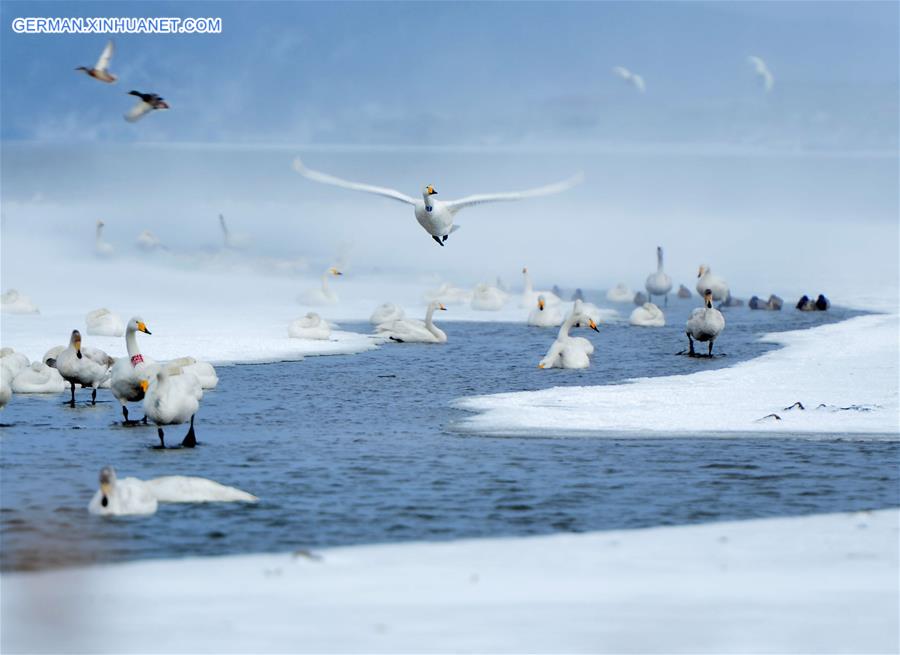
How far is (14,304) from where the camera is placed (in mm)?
34094

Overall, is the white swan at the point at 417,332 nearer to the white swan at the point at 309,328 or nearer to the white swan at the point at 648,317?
the white swan at the point at 309,328

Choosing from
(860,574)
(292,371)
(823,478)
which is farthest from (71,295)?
(860,574)

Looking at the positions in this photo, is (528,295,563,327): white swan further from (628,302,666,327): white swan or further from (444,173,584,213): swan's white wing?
(444,173,584,213): swan's white wing

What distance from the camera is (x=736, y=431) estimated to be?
59.2ft

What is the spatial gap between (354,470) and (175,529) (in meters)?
3.16

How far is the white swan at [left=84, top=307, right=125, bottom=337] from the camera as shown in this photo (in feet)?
93.7

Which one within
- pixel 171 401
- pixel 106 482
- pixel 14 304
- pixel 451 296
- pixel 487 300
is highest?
pixel 451 296

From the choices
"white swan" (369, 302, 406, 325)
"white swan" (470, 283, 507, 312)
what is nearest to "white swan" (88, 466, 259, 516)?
"white swan" (369, 302, 406, 325)

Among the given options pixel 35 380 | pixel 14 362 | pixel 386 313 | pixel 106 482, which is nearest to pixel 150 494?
pixel 106 482

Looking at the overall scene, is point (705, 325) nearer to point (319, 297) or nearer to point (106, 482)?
point (319, 297)

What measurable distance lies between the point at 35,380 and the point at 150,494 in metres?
8.37

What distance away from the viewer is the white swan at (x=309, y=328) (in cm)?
2878

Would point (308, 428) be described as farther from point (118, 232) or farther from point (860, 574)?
point (118, 232)

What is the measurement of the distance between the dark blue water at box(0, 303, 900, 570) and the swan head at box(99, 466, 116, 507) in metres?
0.17
